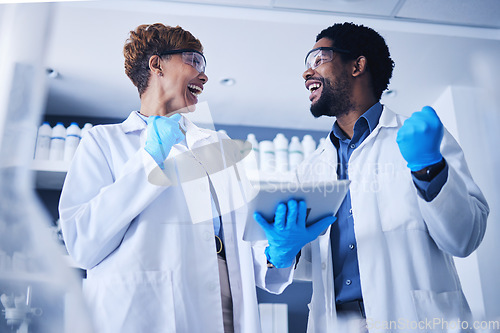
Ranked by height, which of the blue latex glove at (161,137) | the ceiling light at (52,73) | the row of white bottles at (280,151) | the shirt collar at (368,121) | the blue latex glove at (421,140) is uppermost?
the ceiling light at (52,73)

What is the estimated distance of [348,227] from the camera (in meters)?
1.26

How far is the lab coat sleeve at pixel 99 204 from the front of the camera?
109cm

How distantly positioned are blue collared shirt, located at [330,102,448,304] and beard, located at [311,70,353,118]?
7 centimetres

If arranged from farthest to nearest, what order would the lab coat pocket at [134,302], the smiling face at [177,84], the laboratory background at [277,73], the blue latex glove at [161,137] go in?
the laboratory background at [277,73] → the smiling face at [177,84] → the blue latex glove at [161,137] → the lab coat pocket at [134,302]

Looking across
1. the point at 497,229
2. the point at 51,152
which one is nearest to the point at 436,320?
the point at 497,229

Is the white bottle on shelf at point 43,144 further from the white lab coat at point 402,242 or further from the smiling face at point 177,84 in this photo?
the white lab coat at point 402,242

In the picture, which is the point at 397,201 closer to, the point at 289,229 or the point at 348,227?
the point at 348,227

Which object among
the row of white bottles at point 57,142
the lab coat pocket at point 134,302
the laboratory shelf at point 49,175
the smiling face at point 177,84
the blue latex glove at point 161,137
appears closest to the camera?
the lab coat pocket at point 134,302

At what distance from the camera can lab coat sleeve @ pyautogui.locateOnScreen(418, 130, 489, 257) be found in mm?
1104

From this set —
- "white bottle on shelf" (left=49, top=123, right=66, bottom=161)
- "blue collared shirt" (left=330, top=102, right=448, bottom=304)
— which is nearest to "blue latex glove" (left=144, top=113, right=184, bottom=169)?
"blue collared shirt" (left=330, top=102, right=448, bottom=304)

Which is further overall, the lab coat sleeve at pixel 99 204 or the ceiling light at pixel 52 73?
the ceiling light at pixel 52 73

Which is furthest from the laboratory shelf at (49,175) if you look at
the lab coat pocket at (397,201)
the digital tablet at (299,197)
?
the lab coat pocket at (397,201)

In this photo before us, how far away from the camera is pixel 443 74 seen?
1.53 meters

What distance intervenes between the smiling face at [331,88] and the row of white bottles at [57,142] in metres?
0.84
